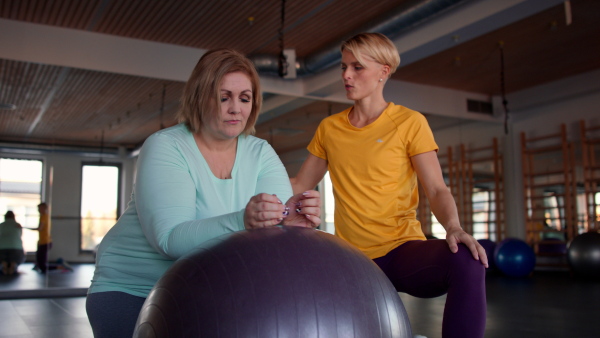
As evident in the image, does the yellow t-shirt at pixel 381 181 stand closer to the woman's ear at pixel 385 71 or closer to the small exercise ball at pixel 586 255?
the woman's ear at pixel 385 71

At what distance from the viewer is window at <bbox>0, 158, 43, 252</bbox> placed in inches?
268

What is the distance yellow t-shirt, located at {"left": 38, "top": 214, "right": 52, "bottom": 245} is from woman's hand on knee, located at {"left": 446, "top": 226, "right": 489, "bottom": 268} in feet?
22.1

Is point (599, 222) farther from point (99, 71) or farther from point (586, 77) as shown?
point (99, 71)

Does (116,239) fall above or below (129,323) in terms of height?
above

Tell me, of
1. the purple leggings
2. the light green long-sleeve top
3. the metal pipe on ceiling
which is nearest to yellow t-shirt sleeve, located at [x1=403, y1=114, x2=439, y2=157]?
the purple leggings

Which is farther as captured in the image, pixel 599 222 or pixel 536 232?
pixel 536 232

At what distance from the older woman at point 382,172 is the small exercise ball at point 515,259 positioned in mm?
7088

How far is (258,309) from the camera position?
0.98m

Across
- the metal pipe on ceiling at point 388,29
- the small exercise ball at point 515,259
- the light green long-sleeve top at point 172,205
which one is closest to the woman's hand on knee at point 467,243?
the light green long-sleeve top at point 172,205

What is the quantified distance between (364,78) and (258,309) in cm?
109

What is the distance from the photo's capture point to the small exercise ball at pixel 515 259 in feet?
27.0

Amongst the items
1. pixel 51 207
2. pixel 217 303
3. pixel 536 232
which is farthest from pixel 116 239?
pixel 536 232

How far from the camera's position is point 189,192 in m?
1.33

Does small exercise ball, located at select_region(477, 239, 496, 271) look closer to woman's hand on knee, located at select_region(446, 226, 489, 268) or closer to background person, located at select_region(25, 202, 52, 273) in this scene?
background person, located at select_region(25, 202, 52, 273)
